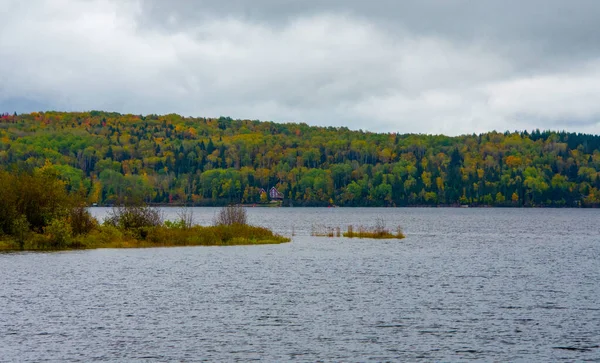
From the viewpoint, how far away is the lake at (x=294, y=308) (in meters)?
33.2

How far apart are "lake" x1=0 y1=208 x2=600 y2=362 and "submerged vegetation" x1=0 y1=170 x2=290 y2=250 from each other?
426 cm

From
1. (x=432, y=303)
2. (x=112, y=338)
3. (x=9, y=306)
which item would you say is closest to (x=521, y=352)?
(x=432, y=303)

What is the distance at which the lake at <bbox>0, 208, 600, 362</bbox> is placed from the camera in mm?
33188

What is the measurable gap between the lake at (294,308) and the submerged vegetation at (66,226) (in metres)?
4.26

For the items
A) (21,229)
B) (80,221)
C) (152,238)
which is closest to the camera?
(21,229)

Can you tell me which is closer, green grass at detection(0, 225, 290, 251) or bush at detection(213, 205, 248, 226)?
Answer: green grass at detection(0, 225, 290, 251)

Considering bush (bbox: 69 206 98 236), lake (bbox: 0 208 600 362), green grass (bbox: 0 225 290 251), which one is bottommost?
lake (bbox: 0 208 600 362)

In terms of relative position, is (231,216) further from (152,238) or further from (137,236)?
(137,236)

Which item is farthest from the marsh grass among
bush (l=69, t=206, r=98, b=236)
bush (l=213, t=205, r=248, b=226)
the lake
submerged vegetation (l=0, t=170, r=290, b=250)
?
the lake

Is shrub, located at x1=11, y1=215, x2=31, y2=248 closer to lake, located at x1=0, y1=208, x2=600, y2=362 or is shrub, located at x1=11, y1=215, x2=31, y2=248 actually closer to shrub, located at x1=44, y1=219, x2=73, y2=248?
shrub, located at x1=44, y1=219, x2=73, y2=248

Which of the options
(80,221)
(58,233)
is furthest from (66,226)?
(80,221)

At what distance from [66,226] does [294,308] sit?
39.5 meters

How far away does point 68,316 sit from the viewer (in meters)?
40.1

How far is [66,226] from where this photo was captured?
246 feet
